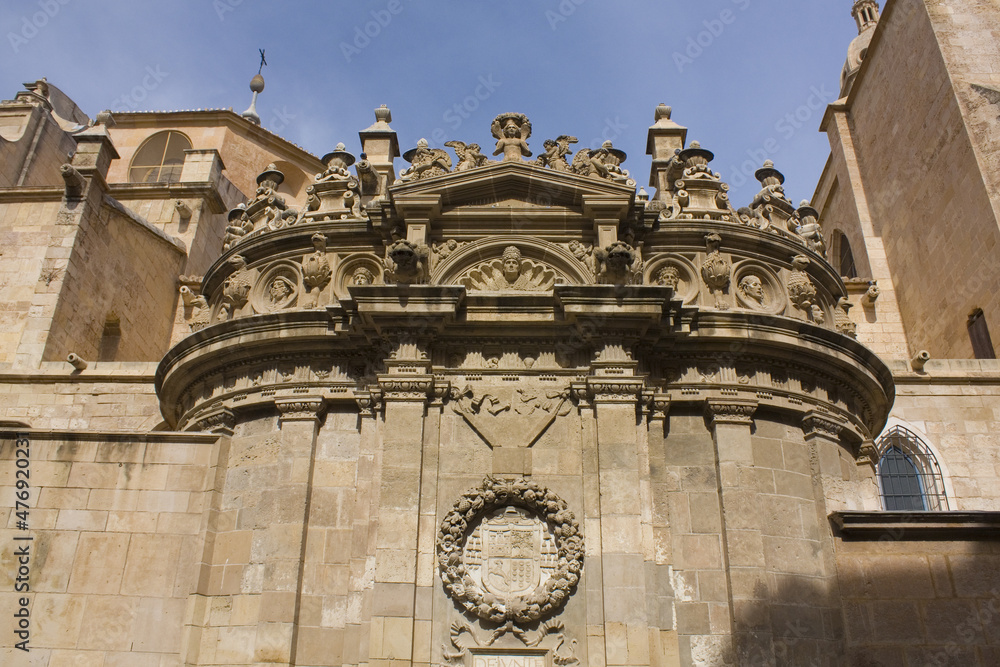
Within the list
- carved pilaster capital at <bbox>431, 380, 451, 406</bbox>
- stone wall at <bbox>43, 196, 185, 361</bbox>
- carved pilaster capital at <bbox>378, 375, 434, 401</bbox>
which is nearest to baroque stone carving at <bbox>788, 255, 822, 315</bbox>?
carved pilaster capital at <bbox>431, 380, 451, 406</bbox>

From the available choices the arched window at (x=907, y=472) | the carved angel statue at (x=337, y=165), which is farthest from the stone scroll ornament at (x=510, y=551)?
the arched window at (x=907, y=472)

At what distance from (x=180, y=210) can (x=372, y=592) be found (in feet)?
65.0

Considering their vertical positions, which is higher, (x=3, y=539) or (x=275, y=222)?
(x=275, y=222)

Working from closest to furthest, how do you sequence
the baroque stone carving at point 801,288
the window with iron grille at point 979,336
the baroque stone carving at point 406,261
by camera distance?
the baroque stone carving at point 406,261, the baroque stone carving at point 801,288, the window with iron grille at point 979,336

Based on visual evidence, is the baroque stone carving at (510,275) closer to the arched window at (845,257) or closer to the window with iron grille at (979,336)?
the window with iron grille at (979,336)

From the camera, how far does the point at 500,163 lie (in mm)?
14203

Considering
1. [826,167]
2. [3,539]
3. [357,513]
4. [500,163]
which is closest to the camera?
[357,513]

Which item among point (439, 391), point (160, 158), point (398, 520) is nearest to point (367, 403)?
point (439, 391)

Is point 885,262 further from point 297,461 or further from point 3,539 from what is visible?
point 3,539

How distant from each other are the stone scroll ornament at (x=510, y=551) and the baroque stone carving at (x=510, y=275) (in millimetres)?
3267

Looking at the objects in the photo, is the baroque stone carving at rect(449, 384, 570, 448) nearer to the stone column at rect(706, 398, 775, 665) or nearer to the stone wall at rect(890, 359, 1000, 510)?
the stone column at rect(706, 398, 775, 665)

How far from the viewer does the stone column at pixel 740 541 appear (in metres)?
11.6

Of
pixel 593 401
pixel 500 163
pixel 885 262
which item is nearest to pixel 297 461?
pixel 593 401

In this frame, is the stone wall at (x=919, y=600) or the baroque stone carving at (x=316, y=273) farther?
the baroque stone carving at (x=316, y=273)
